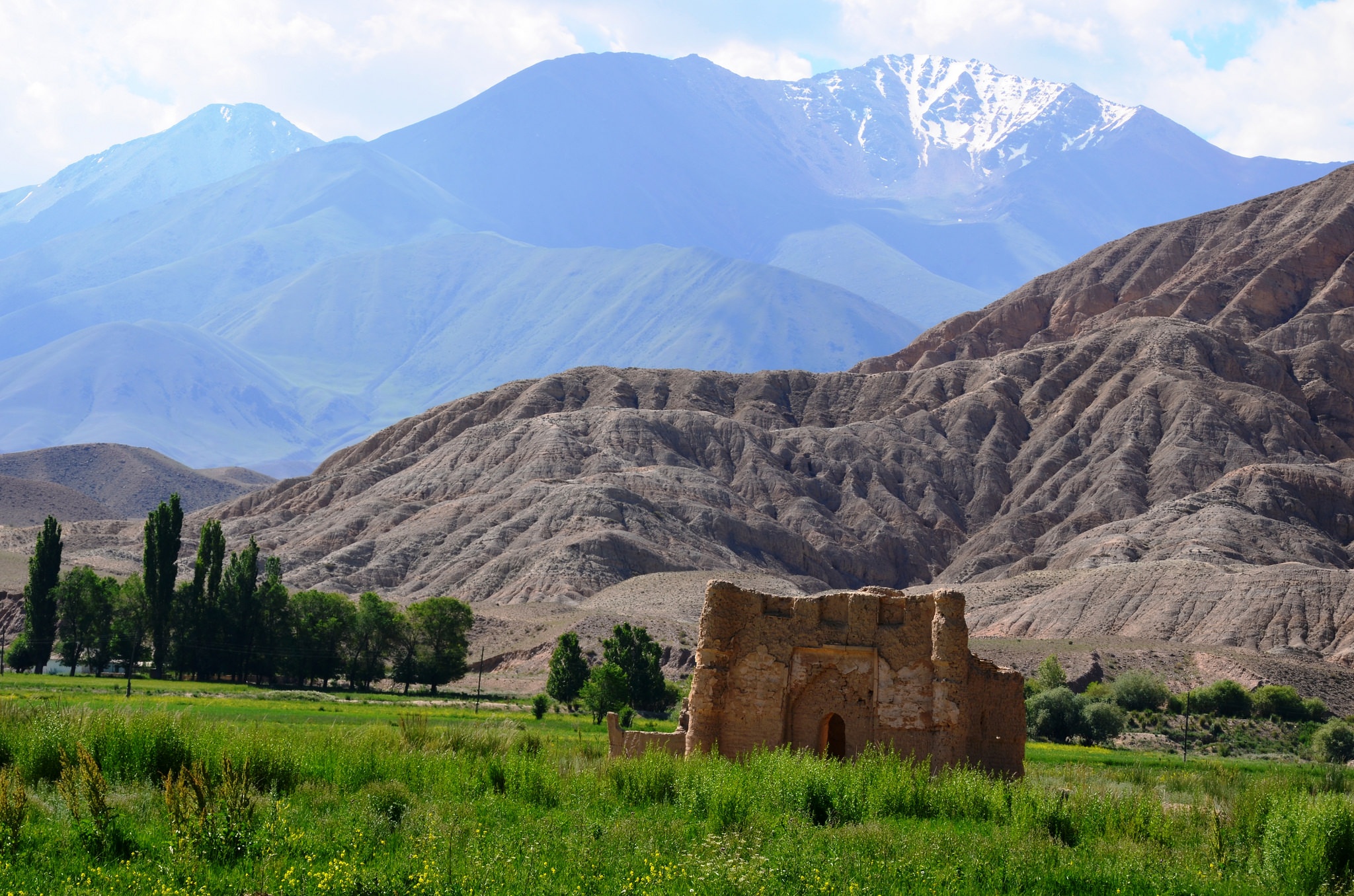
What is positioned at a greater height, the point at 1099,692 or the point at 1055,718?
the point at 1099,692

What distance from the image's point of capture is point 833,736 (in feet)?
101

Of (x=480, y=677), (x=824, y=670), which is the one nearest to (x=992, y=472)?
(x=480, y=677)

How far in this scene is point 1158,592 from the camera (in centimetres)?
8650

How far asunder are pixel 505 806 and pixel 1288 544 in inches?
3700

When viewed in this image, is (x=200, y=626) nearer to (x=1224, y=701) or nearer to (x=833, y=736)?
(x=833, y=736)

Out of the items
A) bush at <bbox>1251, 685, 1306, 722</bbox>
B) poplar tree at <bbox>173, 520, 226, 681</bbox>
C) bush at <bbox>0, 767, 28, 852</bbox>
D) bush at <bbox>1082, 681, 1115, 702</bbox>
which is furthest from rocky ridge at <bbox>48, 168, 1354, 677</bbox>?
bush at <bbox>0, 767, 28, 852</bbox>

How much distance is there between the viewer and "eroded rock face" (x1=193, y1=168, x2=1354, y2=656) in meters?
101

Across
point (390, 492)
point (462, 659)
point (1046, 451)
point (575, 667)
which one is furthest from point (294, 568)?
point (1046, 451)

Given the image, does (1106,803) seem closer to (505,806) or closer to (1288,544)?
(505,806)

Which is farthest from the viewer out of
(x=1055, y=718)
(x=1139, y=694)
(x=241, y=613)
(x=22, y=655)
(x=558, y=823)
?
(x=22, y=655)

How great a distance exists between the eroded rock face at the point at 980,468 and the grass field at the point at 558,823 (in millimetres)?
60209

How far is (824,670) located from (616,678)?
2928 cm

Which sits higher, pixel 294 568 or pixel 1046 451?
pixel 1046 451

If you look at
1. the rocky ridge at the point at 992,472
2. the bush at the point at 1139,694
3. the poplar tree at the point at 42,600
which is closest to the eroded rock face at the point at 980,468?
the rocky ridge at the point at 992,472
